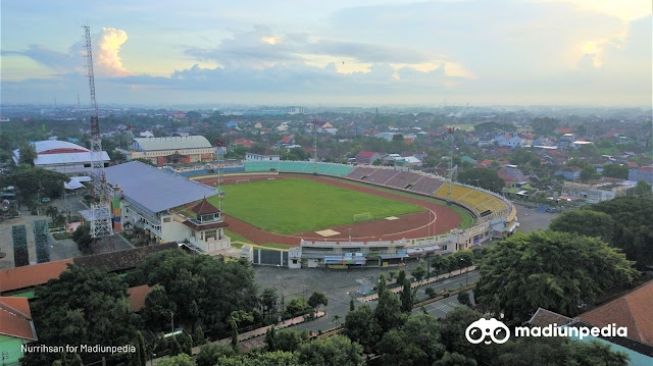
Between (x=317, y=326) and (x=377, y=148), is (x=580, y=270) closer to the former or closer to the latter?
(x=317, y=326)

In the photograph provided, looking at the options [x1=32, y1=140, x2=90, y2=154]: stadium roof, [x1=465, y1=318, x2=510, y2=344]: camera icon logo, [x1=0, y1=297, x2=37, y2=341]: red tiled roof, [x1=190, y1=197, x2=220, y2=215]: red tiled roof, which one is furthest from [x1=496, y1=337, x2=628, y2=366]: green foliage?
[x1=32, y1=140, x2=90, y2=154]: stadium roof

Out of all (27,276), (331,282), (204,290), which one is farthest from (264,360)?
(27,276)

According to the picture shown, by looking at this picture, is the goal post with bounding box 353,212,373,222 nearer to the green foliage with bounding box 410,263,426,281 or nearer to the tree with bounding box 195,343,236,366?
the green foliage with bounding box 410,263,426,281

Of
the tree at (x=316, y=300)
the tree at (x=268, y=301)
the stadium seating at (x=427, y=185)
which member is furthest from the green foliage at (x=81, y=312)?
the stadium seating at (x=427, y=185)

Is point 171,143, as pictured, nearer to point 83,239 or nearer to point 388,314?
point 83,239

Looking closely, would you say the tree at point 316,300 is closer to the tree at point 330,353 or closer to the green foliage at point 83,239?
the tree at point 330,353

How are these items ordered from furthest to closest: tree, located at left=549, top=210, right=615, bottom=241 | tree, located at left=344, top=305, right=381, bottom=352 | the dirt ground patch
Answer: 1. the dirt ground patch
2. tree, located at left=549, top=210, right=615, bottom=241
3. tree, located at left=344, top=305, right=381, bottom=352
